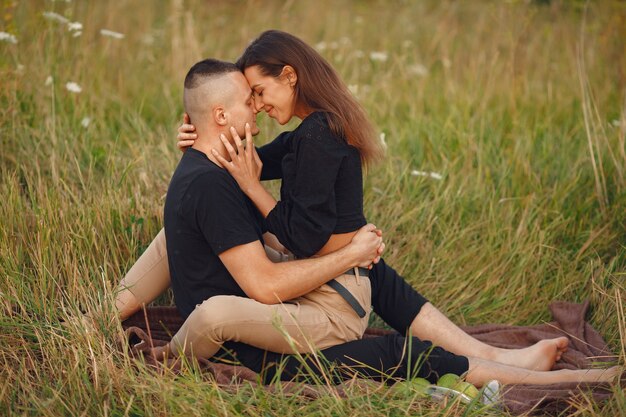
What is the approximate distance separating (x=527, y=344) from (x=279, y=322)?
1530mm

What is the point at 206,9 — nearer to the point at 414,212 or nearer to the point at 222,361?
the point at 414,212

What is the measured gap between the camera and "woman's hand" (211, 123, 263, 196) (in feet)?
10.8

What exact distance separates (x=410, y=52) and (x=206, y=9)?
7.84ft

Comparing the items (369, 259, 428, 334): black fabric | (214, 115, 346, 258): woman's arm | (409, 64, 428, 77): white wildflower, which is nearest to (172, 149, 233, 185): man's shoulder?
(214, 115, 346, 258): woman's arm

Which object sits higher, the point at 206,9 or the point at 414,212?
the point at 206,9

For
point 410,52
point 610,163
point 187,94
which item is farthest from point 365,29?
point 187,94

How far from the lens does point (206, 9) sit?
8156mm

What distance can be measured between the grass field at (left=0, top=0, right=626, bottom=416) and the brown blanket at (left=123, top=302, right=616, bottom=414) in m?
0.11

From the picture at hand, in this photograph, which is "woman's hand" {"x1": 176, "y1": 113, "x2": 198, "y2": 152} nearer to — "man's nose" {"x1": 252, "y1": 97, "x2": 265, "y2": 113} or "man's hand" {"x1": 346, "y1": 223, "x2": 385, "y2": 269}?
"man's nose" {"x1": 252, "y1": 97, "x2": 265, "y2": 113}

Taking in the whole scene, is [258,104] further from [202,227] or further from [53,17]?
[53,17]

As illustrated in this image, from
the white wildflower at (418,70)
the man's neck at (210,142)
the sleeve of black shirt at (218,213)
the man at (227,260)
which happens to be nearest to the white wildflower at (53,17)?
A: the man at (227,260)

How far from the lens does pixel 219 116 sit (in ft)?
10.9

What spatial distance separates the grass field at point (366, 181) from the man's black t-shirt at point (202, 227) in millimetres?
371

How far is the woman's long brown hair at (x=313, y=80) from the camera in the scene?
3285 mm
